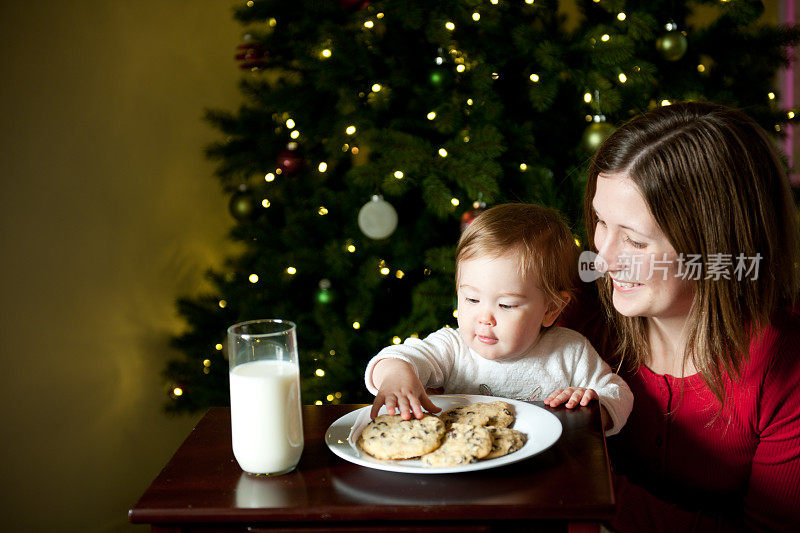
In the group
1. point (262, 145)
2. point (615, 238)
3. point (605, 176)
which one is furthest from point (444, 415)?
→ point (262, 145)

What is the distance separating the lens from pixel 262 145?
2.37 metres

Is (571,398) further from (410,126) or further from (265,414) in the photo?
(410,126)

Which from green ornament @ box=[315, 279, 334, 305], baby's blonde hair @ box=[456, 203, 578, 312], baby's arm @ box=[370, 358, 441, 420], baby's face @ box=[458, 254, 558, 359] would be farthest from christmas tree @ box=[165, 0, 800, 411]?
baby's arm @ box=[370, 358, 441, 420]

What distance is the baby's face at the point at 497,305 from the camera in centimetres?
136

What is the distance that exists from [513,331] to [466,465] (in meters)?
0.49

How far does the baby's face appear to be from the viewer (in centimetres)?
136

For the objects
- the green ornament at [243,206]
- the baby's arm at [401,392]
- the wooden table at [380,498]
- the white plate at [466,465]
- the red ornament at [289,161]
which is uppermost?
the red ornament at [289,161]

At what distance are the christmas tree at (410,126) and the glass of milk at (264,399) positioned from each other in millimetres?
1153

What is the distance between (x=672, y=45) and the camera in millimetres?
2146

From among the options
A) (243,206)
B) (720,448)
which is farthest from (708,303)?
(243,206)

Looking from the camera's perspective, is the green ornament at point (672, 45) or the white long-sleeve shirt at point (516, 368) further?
the green ornament at point (672, 45)

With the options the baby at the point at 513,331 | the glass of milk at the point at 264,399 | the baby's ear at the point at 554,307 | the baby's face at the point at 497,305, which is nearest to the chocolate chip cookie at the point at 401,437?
the glass of milk at the point at 264,399

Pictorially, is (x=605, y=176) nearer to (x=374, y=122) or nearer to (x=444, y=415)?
(x=444, y=415)

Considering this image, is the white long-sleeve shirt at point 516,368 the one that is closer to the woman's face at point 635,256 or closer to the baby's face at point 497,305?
the baby's face at point 497,305
